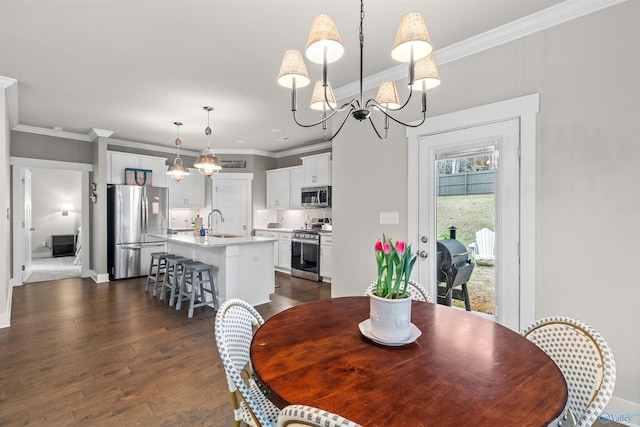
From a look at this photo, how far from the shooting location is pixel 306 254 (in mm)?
5926

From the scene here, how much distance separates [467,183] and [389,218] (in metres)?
0.76

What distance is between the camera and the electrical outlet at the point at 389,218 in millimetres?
2979

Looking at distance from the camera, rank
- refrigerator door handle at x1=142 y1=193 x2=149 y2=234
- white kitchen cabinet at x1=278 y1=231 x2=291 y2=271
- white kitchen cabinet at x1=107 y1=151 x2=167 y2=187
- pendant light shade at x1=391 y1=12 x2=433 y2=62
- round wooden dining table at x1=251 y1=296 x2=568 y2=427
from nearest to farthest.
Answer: round wooden dining table at x1=251 y1=296 x2=568 y2=427
pendant light shade at x1=391 y1=12 x2=433 y2=62
white kitchen cabinet at x1=107 y1=151 x2=167 y2=187
refrigerator door handle at x1=142 y1=193 x2=149 y2=234
white kitchen cabinet at x1=278 y1=231 x2=291 y2=271

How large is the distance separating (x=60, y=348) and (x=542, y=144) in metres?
4.37

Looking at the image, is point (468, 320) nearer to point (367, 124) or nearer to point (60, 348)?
point (367, 124)

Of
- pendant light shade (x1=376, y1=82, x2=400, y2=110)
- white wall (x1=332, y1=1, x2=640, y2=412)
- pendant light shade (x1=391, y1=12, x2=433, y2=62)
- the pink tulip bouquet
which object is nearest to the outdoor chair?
white wall (x1=332, y1=1, x2=640, y2=412)

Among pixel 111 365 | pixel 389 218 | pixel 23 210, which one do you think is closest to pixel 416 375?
pixel 389 218

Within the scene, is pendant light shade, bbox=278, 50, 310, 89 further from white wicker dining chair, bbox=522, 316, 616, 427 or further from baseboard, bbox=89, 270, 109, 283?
baseboard, bbox=89, 270, 109, 283

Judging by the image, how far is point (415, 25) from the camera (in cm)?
130

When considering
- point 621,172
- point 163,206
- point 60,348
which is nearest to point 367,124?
point 621,172

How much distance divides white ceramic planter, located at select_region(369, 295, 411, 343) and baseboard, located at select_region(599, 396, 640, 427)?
5.67 feet

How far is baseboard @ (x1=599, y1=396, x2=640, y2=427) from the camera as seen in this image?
6.04 ft

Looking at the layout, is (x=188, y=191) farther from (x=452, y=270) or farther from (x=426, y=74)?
(x=426, y=74)

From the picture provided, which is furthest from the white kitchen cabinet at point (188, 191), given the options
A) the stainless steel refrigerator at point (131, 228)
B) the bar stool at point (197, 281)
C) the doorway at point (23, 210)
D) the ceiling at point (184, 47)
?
the bar stool at point (197, 281)
